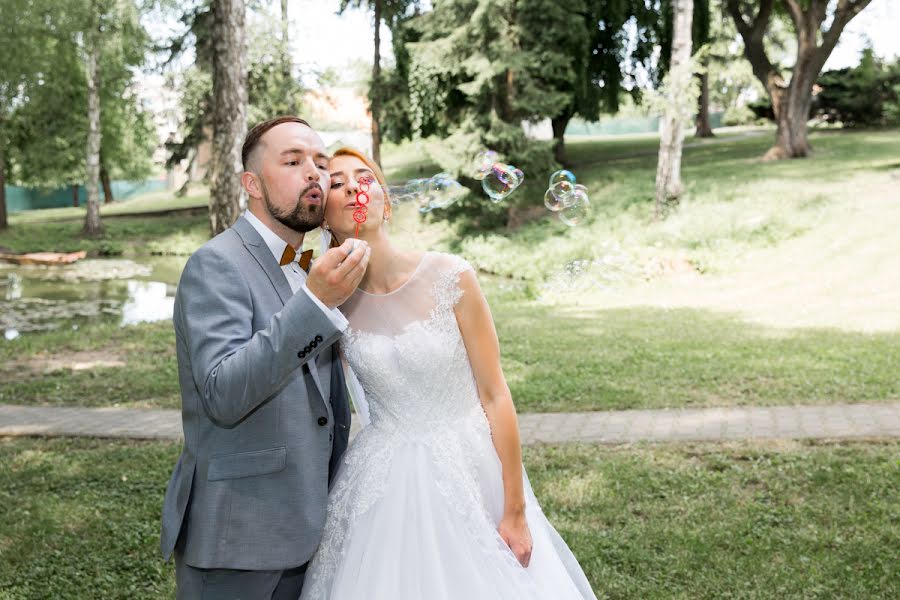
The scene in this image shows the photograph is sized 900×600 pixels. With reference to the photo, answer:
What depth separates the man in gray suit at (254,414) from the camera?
9.30ft

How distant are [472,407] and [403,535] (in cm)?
59

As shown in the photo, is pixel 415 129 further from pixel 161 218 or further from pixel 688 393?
pixel 688 393

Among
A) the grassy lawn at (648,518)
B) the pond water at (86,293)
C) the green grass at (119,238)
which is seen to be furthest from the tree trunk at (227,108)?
the green grass at (119,238)

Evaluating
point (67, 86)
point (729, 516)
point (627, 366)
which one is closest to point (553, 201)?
point (729, 516)

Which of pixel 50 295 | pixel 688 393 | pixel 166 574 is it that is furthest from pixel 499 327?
pixel 50 295

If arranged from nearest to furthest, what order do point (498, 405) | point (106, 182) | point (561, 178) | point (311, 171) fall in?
1. point (311, 171)
2. point (498, 405)
3. point (561, 178)
4. point (106, 182)

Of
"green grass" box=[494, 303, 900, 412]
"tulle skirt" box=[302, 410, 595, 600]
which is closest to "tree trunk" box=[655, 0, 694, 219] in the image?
"green grass" box=[494, 303, 900, 412]

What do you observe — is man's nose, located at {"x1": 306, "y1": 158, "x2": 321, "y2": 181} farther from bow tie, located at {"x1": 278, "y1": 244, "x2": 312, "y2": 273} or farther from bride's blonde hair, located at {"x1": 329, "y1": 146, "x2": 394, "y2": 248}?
bow tie, located at {"x1": 278, "y1": 244, "x2": 312, "y2": 273}

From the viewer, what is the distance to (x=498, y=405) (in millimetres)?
3395

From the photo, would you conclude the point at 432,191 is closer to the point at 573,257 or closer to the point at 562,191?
the point at 562,191

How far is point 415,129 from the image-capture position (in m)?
31.5

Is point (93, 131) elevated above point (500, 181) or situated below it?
above

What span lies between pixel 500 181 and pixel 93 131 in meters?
32.9

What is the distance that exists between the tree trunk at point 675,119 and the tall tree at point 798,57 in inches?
351
